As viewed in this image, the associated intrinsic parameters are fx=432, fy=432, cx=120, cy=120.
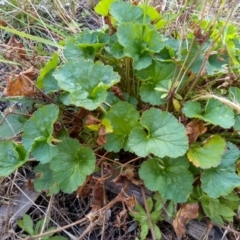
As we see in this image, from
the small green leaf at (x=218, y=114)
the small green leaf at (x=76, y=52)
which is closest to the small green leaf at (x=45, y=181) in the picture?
the small green leaf at (x=76, y=52)

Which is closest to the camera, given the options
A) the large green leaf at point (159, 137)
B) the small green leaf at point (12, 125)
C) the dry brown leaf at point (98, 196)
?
the large green leaf at point (159, 137)

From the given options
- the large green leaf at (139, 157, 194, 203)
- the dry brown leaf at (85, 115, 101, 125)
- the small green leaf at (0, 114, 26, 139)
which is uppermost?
the dry brown leaf at (85, 115, 101, 125)

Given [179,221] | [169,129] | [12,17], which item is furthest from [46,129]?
[12,17]

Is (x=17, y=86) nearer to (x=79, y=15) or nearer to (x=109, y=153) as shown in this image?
(x=109, y=153)

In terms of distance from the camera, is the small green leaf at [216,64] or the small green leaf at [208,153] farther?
the small green leaf at [216,64]

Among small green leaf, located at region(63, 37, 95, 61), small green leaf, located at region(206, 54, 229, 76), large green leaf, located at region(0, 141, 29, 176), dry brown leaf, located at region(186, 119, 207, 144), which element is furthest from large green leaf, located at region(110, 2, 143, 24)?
large green leaf, located at region(0, 141, 29, 176)

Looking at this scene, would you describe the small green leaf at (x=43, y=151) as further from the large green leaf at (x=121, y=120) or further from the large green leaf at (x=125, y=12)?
the large green leaf at (x=125, y=12)

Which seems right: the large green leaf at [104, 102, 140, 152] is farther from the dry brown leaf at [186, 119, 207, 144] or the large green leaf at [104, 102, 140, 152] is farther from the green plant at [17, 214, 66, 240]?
the green plant at [17, 214, 66, 240]
